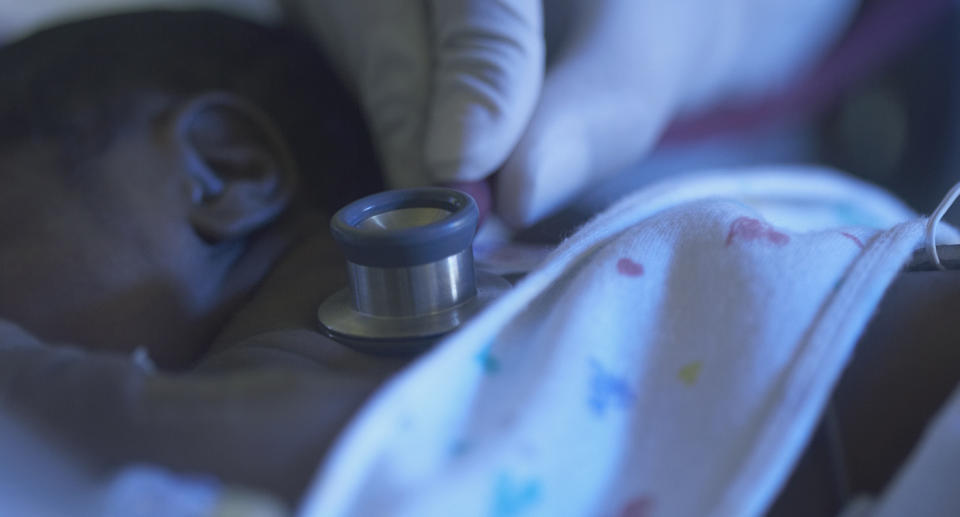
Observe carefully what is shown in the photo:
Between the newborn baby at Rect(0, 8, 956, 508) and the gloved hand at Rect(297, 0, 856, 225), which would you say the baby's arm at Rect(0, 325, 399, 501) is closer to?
the newborn baby at Rect(0, 8, 956, 508)

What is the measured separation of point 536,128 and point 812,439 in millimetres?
338

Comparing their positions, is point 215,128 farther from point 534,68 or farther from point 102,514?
point 102,514

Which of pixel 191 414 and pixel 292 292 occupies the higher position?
pixel 191 414

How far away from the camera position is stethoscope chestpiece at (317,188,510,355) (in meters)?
0.44

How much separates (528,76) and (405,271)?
0.21 meters

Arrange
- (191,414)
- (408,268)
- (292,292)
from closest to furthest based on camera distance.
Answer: (191,414)
(408,268)
(292,292)

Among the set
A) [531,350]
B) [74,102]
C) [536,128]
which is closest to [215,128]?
[74,102]

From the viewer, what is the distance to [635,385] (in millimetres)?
358

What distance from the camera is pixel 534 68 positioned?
0.59 metres

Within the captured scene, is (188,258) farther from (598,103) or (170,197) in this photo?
(598,103)

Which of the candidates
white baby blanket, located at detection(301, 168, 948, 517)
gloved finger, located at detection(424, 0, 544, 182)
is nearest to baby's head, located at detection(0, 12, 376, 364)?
gloved finger, located at detection(424, 0, 544, 182)

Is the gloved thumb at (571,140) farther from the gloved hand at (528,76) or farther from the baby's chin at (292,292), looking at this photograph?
→ the baby's chin at (292,292)

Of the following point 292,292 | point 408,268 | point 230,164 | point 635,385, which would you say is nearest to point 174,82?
point 230,164

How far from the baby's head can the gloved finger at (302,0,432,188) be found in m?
0.06
